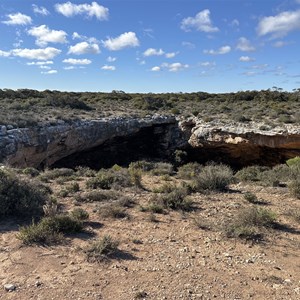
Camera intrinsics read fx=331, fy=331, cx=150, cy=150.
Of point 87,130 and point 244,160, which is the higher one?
point 87,130

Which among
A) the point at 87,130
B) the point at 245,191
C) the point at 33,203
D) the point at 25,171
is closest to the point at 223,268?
the point at 33,203

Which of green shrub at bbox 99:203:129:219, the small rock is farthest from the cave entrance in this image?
the small rock

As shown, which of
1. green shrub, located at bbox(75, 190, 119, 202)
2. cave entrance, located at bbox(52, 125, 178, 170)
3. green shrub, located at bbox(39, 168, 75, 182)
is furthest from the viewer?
cave entrance, located at bbox(52, 125, 178, 170)

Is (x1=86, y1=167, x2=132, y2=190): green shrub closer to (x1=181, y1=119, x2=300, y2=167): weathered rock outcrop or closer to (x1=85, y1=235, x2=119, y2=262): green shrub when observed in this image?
(x1=85, y1=235, x2=119, y2=262): green shrub

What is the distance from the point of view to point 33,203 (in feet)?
23.0

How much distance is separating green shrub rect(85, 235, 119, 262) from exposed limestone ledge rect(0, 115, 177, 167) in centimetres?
902

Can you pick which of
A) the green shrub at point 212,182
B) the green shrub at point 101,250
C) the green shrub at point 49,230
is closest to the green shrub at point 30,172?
the green shrub at point 49,230

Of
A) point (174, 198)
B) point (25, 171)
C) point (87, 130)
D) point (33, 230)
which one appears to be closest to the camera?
point (33, 230)

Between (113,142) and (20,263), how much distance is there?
17.1 meters

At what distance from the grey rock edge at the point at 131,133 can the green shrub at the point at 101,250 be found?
888 cm

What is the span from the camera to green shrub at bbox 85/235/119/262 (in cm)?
521

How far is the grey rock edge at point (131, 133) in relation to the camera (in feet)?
49.3

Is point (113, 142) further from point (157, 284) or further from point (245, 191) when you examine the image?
point (157, 284)

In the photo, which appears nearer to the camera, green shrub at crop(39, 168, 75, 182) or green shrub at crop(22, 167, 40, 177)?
green shrub at crop(39, 168, 75, 182)
